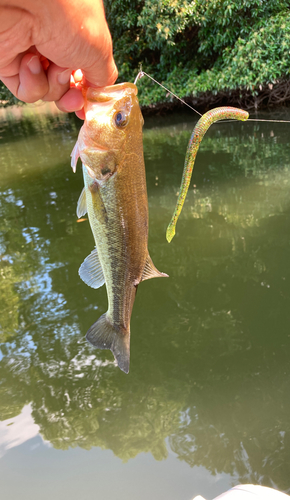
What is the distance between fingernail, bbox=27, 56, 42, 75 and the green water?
2.18 metres

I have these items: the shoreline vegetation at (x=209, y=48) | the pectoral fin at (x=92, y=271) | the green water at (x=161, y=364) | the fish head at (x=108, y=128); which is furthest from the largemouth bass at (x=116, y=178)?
the shoreline vegetation at (x=209, y=48)

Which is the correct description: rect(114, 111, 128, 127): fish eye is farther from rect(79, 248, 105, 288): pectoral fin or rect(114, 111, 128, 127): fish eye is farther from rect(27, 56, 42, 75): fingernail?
rect(79, 248, 105, 288): pectoral fin

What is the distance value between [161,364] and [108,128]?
7.33ft

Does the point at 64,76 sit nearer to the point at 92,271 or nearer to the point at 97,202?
the point at 97,202

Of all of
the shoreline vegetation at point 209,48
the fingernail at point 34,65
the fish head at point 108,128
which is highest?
the fingernail at point 34,65

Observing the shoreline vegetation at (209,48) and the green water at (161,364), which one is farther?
the shoreline vegetation at (209,48)

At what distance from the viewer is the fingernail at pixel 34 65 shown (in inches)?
52.0

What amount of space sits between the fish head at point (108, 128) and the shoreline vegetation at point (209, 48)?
1038cm

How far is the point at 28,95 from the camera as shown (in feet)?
4.75

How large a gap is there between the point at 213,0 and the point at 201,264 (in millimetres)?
9491

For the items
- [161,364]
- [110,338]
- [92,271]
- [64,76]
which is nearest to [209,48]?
[161,364]

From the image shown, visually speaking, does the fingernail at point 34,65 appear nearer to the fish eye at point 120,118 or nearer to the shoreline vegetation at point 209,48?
the fish eye at point 120,118

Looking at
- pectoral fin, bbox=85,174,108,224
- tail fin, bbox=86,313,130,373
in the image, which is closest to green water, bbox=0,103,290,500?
tail fin, bbox=86,313,130,373

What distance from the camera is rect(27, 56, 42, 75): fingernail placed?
132cm
